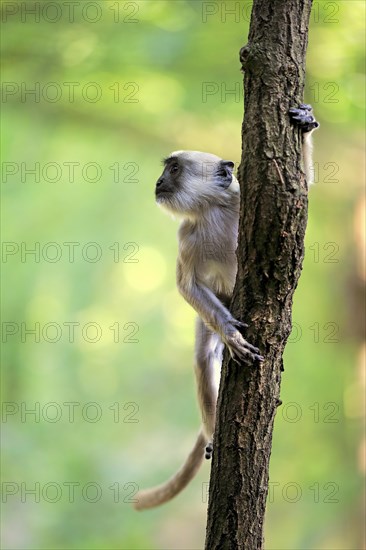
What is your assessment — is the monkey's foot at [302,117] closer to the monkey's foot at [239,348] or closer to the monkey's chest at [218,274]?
the monkey's foot at [239,348]

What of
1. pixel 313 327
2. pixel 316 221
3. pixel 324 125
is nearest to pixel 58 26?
pixel 324 125

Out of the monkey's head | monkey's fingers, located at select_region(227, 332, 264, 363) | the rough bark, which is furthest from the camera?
the monkey's head

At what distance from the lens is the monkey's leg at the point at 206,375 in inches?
218

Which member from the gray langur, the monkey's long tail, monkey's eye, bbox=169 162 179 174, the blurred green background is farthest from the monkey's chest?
the blurred green background

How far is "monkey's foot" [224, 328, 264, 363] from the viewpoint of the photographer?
13.0ft

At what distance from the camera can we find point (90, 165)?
10977 mm

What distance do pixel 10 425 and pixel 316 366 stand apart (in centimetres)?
410

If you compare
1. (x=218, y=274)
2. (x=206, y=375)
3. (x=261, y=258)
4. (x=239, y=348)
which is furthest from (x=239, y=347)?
(x=206, y=375)

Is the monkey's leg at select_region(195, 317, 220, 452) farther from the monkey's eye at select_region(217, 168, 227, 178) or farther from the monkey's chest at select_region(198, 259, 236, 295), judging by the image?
the monkey's eye at select_region(217, 168, 227, 178)

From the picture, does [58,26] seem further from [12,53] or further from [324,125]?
[324,125]

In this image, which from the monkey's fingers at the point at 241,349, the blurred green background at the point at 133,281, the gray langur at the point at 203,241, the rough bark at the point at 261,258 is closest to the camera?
the rough bark at the point at 261,258

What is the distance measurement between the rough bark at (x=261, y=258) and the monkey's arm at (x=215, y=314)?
0.20 ft

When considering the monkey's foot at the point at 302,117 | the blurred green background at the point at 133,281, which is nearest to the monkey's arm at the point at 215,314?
the monkey's foot at the point at 302,117

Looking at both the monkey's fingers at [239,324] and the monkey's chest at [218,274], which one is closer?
the monkey's fingers at [239,324]
